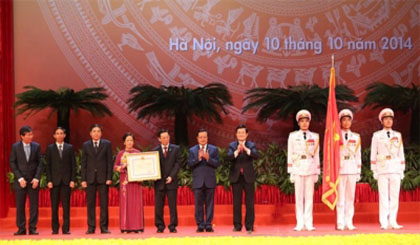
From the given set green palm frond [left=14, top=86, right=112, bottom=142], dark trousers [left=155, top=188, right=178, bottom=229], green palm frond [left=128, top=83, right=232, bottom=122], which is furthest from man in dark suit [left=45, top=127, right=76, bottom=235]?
green palm frond [left=128, top=83, right=232, bottom=122]

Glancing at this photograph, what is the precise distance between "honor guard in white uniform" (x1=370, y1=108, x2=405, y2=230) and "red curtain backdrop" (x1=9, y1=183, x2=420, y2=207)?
2.87 feet

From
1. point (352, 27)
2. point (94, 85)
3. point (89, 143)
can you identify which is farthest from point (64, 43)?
point (352, 27)

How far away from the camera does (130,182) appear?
7.27m

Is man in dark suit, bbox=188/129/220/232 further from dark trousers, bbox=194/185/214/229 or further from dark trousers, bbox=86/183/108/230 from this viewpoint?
dark trousers, bbox=86/183/108/230

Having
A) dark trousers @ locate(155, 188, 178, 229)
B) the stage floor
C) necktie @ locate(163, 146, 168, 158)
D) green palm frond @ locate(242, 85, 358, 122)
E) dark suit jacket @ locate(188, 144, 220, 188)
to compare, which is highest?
green palm frond @ locate(242, 85, 358, 122)

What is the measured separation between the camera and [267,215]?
820 cm

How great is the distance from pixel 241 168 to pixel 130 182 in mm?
1417

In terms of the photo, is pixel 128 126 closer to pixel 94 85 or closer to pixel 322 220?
pixel 94 85

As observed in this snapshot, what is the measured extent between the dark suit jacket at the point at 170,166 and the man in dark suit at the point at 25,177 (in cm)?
156

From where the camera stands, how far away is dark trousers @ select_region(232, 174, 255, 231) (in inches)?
283

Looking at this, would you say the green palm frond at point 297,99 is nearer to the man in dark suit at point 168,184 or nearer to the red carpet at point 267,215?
the red carpet at point 267,215

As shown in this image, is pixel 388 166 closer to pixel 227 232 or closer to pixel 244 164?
pixel 244 164

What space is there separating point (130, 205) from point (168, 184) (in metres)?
0.55

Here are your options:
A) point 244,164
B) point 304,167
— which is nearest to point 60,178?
point 244,164
